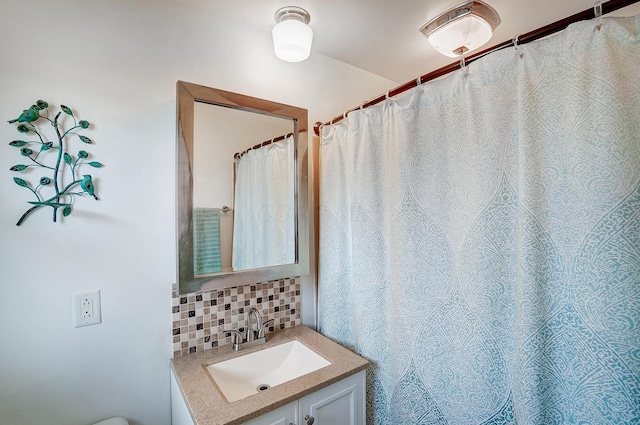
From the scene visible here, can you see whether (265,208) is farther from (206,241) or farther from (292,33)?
(292,33)

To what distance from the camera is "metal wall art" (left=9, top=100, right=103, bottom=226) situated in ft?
3.22

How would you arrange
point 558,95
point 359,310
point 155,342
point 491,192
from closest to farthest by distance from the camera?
point 558,95, point 491,192, point 155,342, point 359,310

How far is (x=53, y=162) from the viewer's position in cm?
103

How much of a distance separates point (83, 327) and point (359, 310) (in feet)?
3.76

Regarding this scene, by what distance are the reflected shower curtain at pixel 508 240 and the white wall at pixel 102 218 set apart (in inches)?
35.8

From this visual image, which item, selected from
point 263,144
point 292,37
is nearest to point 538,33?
point 292,37

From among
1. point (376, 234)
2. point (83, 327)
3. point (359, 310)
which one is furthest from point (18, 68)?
point (359, 310)

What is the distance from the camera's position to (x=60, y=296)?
104cm

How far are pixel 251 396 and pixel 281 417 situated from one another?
13 cm

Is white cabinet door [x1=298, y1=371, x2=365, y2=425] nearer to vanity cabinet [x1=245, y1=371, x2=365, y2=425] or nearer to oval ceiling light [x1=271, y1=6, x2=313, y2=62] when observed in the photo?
vanity cabinet [x1=245, y1=371, x2=365, y2=425]

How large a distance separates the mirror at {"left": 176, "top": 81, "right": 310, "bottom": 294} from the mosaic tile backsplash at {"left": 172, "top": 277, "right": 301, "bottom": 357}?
12 centimetres

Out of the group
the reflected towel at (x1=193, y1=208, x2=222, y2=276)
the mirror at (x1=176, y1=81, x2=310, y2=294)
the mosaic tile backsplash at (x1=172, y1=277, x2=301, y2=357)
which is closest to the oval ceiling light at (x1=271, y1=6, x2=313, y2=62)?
the mirror at (x1=176, y1=81, x2=310, y2=294)

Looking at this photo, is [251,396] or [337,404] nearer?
[251,396]

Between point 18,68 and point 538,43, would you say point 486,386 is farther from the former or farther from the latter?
point 18,68
